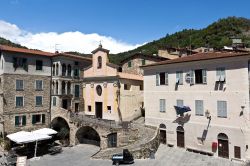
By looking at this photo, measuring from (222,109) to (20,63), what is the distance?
2803 cm

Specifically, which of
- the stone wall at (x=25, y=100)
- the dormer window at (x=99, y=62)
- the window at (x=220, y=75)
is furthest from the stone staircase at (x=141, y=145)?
the stone wall at (x=25, y=100)

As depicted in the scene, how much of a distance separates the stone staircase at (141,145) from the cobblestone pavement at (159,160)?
765mm

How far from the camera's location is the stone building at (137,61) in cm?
4000

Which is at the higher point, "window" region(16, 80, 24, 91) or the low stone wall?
"window" region(16, 80, 24, 91)

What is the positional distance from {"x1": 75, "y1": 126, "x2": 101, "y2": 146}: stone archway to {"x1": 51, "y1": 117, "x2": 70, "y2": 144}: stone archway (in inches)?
78.8

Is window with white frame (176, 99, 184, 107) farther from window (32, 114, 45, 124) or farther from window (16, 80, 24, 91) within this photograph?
window (16, 80, 24, 91)

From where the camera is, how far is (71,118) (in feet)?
115

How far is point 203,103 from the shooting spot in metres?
25.6

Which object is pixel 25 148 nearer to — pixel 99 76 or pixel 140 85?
pixel 99 76

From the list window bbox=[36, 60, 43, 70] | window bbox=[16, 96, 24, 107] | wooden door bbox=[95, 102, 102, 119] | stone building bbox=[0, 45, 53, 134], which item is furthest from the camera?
window bbox=[36, 60, 43, 70]

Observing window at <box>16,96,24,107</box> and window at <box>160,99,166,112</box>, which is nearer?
window at <box>160,99,166,112</box>

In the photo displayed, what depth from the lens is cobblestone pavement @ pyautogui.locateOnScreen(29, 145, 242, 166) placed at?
23.1 m

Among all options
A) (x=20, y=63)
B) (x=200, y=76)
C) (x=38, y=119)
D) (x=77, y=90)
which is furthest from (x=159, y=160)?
(x=20, y=63)

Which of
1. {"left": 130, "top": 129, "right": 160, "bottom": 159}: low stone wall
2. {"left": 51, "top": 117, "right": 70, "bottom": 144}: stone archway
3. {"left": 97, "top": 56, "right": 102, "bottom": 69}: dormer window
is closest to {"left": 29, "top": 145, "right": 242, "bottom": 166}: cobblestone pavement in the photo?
{"left": 130, "top": 129, "right": 160, "bottom": 159}: low stone wall
